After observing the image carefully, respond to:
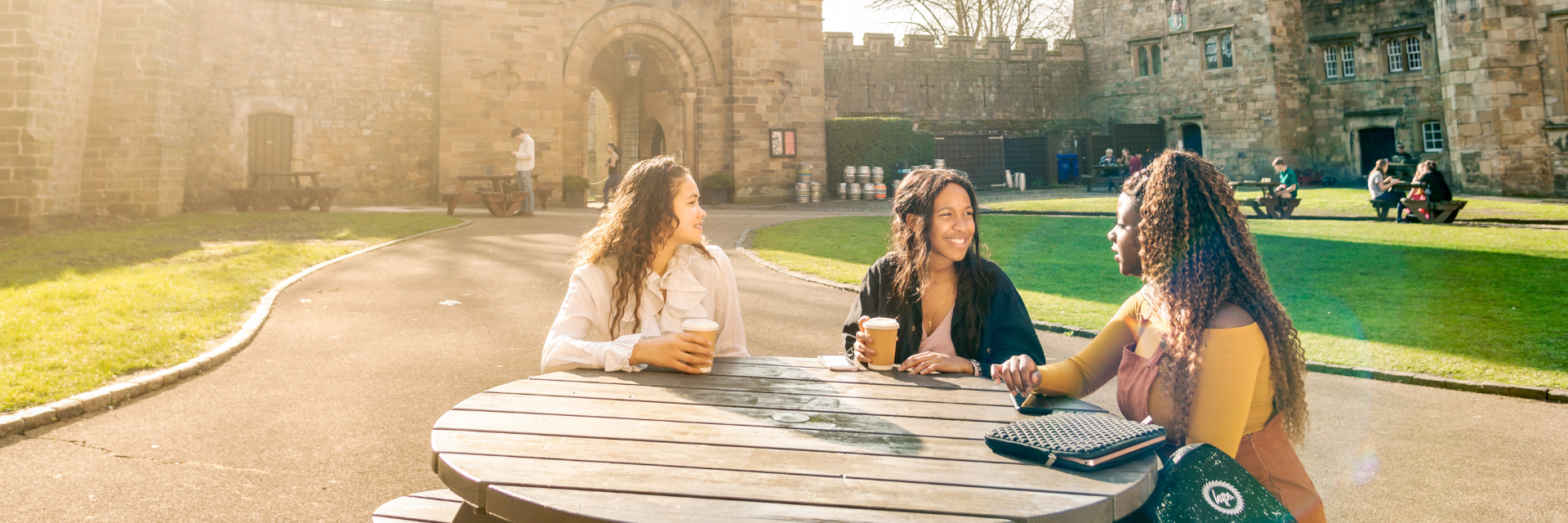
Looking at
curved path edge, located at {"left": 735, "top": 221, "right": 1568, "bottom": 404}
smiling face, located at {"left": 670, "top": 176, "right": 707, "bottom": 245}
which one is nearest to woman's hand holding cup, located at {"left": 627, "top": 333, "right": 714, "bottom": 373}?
smiling face, located at {"left": 670, "top": 176, "right": 707, "bottom": 245}

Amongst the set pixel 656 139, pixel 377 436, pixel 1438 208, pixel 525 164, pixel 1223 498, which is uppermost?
pixel 656 139

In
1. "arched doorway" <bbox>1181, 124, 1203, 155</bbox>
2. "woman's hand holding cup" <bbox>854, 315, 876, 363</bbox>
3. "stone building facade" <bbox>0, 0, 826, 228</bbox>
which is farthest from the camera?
"arched doorway" <bbox>1181, 124, 1203, 155</bbox>

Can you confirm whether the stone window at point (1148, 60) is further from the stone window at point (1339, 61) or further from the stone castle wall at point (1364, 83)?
the stone window at point (1339, 61)

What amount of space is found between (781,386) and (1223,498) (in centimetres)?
115

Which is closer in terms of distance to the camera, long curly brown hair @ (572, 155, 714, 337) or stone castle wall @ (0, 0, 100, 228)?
long curly brown hair @ (572, 155, 714, 337)

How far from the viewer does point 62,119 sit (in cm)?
1495

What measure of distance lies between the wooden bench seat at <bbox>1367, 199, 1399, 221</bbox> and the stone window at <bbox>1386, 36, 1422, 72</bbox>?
16345mm

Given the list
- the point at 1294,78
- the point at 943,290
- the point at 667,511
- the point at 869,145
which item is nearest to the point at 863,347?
the point at 943,290

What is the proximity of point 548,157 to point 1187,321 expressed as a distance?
19405mm

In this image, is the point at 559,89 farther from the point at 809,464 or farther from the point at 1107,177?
the point at 809,464

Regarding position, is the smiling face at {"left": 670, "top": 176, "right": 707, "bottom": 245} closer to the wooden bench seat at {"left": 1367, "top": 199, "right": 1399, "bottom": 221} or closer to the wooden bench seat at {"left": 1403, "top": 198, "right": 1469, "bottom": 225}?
the wooden bench seat at {"left": 1403, "top": 198, "right": 1469, "bottom": 225}

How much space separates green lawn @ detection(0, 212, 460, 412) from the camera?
18.3 feet

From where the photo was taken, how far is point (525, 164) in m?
17.2

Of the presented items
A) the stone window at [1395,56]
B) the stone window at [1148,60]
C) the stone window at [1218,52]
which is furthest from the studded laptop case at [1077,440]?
the stone window at [1148,60]
